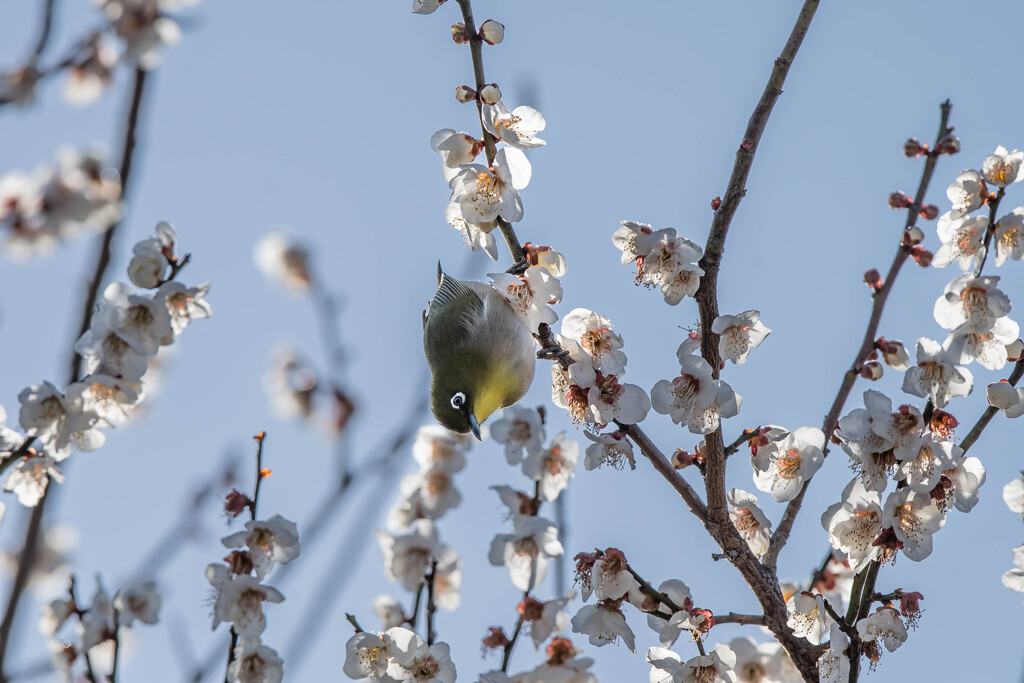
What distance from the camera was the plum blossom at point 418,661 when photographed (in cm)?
334

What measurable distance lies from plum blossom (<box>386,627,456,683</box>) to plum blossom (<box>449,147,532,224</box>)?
5.34 feet

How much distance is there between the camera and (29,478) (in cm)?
338

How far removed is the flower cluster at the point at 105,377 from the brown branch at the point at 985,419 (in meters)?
2.90

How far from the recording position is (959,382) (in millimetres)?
2746

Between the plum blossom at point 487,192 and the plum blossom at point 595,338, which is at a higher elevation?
the plum blossom at point 487,192

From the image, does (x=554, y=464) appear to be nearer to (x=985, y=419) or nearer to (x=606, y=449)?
(x=606, y=449)

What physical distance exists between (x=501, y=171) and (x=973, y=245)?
5.50 feet

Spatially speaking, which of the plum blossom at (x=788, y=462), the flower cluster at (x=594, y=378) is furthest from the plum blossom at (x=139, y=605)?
the plum blossom at (x=788, y=462)

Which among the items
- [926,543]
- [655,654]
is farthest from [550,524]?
[926,543]

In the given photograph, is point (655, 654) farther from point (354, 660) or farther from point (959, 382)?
point (959, 382)

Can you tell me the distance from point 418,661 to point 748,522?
1.41m

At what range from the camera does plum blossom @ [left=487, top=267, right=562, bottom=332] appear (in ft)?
10.7

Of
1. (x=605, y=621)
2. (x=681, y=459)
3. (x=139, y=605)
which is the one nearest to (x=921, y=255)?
(x=681, y=459)

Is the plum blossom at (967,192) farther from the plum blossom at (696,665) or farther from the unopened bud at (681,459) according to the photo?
the plum blossom at (696,665)
